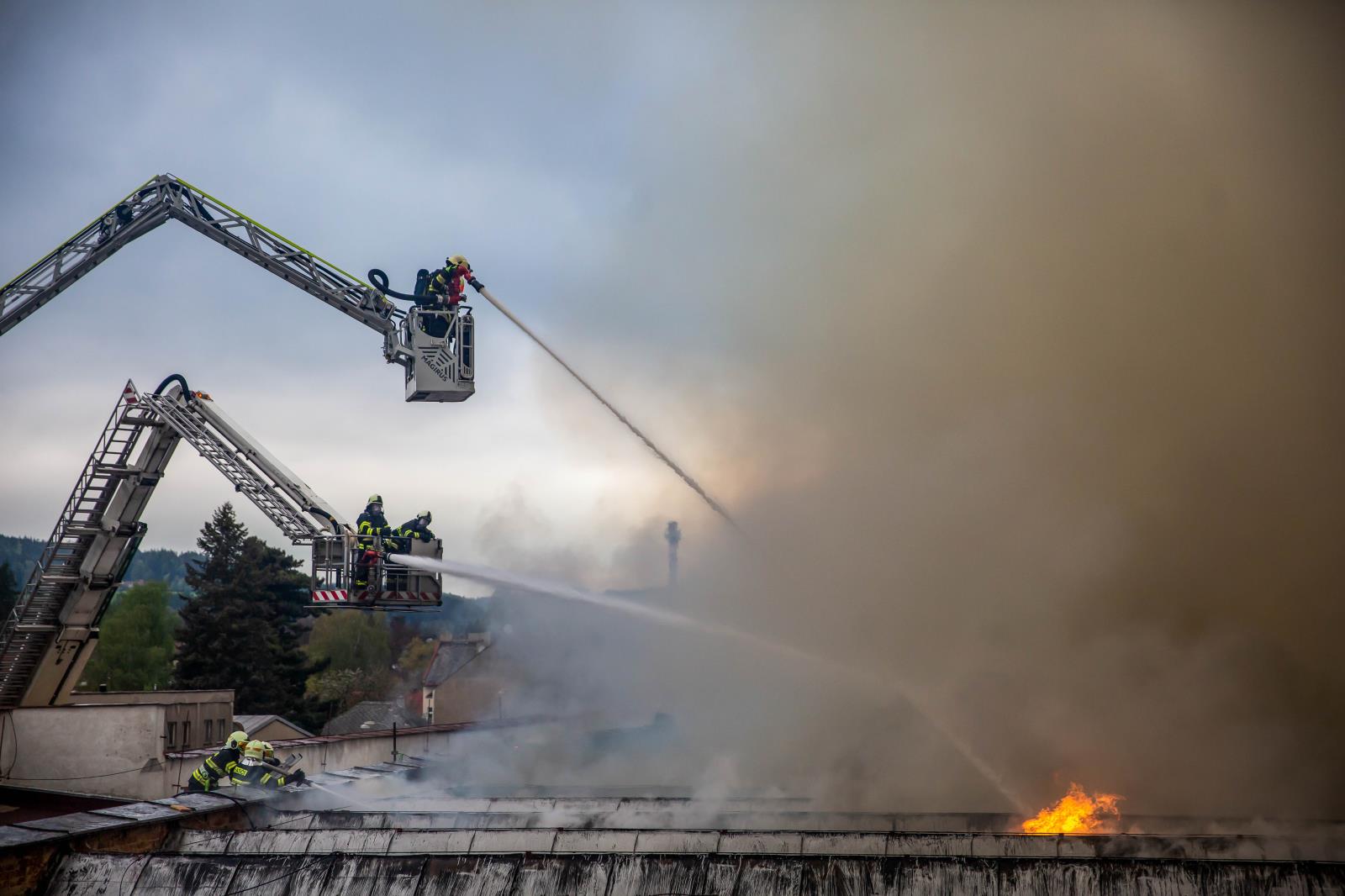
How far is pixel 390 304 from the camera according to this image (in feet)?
73.6

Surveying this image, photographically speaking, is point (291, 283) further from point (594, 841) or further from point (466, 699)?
point (466, 699)

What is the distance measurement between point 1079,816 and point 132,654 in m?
59.5

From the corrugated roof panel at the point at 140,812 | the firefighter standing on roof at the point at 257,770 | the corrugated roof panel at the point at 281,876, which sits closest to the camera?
the corrugated roof panel at the point at 281,876

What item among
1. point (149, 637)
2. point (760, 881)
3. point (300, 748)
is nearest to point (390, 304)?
point (300, 748)

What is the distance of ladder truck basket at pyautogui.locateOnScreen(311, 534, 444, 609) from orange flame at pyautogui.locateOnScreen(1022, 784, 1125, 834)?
11247 millimetres

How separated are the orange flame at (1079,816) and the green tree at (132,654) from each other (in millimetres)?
55854

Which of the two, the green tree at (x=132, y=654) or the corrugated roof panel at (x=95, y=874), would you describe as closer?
the corrugated roof panel at (x=95, y=874)

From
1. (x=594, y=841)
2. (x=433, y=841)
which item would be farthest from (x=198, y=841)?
(x=594, y=841)

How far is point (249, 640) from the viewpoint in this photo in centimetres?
5538

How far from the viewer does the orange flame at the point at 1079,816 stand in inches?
737

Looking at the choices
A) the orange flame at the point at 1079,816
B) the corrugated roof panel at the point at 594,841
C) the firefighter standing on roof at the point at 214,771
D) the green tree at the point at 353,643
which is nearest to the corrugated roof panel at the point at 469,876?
the corrugated roof panel at the point at 594,841

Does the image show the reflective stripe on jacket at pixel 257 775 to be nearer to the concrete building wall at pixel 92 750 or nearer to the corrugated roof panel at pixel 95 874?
the corrugated roof panel at pixel 95 874

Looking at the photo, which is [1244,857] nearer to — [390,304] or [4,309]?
[390,304]

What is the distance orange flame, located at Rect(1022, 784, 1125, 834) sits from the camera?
18.7 metres
